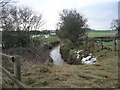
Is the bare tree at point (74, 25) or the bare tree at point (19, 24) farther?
the bare tree at point (74, 25)

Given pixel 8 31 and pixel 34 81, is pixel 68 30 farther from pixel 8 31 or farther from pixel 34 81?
pixel 34 81

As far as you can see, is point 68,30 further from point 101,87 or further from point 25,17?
point 101,87

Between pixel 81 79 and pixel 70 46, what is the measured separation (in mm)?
30402

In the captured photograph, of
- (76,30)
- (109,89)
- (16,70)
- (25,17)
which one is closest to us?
(16,70)

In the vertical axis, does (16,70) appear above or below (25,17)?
below

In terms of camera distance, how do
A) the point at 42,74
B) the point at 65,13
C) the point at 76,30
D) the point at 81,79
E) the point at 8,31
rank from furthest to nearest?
the point at 65,13
the point at 76,30
the point at 8,31
the point at 42,74
the point at 81,79

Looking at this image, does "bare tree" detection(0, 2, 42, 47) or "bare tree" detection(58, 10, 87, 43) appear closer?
"bare tree" detection(0, 2, 42, 47)

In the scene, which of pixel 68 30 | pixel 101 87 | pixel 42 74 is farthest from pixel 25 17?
pixel 101 87

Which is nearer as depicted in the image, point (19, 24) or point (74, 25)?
point (19, 24)

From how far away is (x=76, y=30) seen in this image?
39.6 metres

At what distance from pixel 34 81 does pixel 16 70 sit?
125 inches

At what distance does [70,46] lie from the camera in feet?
131

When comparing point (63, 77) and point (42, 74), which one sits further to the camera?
point (42, 74)

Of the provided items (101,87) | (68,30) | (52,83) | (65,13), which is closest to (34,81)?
(52,83)
